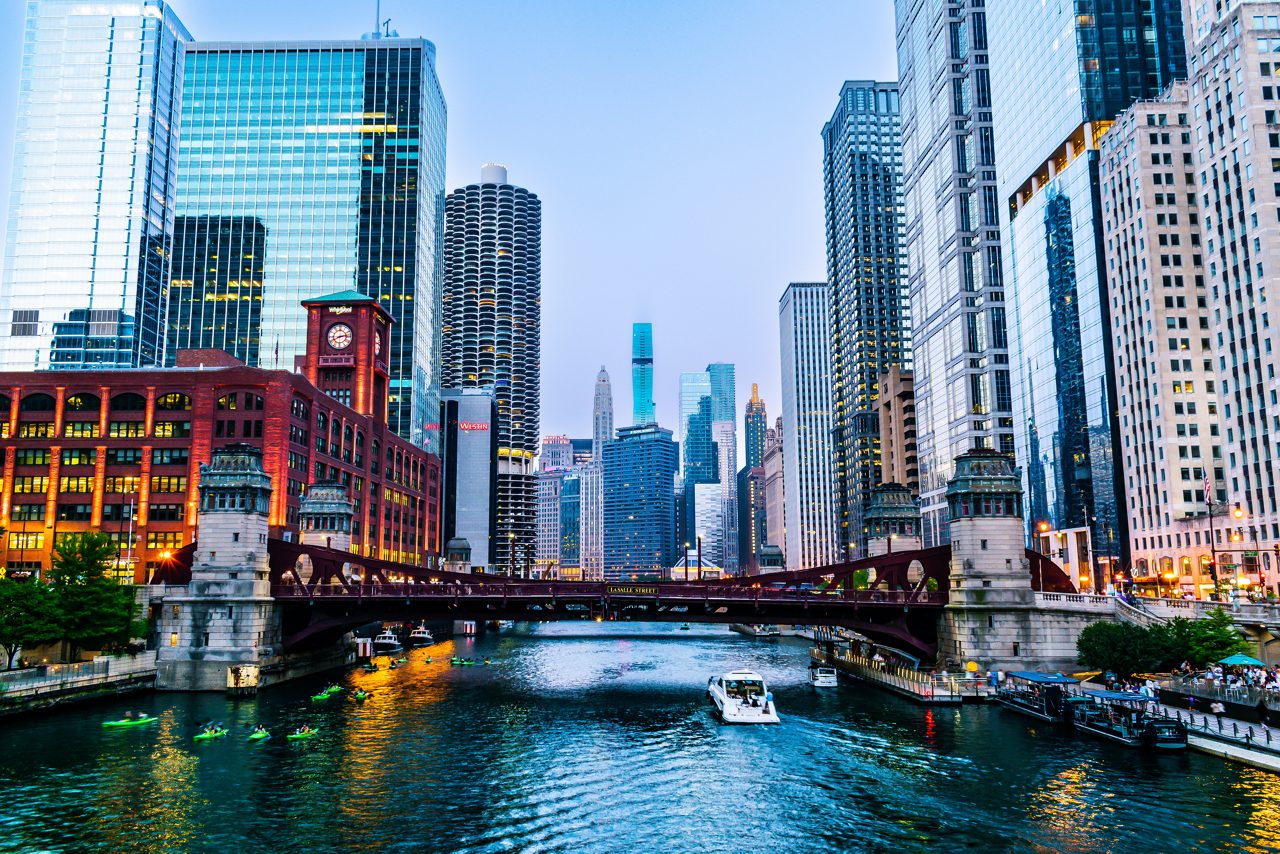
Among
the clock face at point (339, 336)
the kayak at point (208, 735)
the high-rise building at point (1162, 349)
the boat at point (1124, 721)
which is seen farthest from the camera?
the clock face at point (339, 336)

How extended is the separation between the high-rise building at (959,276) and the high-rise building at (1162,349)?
41.3 metres

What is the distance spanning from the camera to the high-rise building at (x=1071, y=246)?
417 feet

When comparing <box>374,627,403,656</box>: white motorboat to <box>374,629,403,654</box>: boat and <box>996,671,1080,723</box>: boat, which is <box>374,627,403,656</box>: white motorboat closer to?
<box>374,629,403,654</box>: boat

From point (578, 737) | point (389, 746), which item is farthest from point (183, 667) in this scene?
point (578, 737)

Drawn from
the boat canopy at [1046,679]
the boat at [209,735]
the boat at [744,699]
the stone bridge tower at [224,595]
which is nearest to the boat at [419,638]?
the stone bridge tower at [224,595]

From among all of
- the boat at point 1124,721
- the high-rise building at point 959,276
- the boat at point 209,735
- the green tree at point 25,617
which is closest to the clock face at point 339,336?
the green tree at point 25,617

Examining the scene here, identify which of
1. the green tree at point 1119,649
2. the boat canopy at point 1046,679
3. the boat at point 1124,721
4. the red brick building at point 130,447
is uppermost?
the red brick building at point 130,447

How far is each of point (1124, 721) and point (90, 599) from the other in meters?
76.4

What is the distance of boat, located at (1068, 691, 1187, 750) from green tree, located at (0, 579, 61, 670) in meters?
74.9

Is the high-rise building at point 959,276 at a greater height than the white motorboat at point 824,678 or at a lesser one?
greater

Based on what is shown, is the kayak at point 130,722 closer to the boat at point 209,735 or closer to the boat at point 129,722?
the boat at point 129,722

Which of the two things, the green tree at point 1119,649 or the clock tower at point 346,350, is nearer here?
the green tree at point 1119,649

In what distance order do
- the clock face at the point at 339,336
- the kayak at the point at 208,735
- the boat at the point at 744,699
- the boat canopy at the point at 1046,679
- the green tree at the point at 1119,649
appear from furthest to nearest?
the clock face at the point at 339,336 < the boat at the point at 744,699 < the green tree at the point at 1119,649 < the boat canopy at the point at 1046,679 < the kayak at the point at 208,735

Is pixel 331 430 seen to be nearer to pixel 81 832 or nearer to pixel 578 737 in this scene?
pixel 578 737
